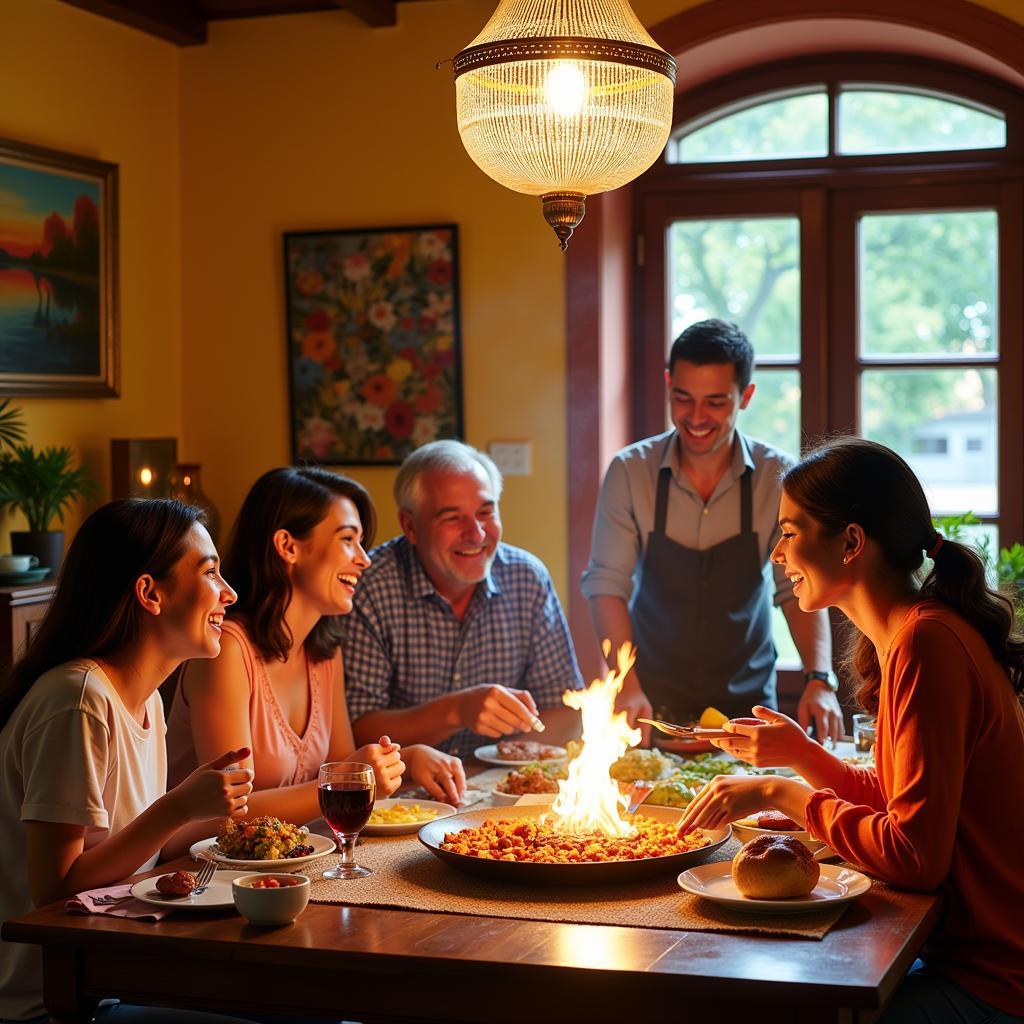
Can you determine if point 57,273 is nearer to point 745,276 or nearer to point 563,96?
point 745,276

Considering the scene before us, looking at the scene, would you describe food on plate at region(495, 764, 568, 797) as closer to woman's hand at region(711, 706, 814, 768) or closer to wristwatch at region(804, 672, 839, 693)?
woman's hand at region(711, 706, 814, 768)

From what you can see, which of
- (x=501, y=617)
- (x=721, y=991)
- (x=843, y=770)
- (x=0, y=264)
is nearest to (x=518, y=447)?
(x=501, y=617)

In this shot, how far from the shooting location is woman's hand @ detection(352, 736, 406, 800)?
8.07 feet

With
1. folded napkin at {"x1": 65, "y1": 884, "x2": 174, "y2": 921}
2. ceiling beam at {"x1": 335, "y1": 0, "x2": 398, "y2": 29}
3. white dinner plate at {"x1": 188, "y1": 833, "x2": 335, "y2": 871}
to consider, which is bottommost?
folded napkin at {"x1": 65, "y1": 884, "x2": 174, "y2": 921}

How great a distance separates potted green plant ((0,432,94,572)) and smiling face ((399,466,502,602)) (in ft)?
4.56

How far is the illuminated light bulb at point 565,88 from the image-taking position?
7.77ft

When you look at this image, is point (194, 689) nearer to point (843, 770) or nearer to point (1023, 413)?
point (843, 770)

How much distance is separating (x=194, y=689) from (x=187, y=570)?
1.24 ft

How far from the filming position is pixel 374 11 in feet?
15.1

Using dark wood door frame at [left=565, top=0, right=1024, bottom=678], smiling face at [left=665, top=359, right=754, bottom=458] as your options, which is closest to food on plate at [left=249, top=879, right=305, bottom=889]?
smiling face at [left=665, top=359, right=754, bottom=458]

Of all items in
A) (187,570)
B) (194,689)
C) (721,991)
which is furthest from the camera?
(194,689)

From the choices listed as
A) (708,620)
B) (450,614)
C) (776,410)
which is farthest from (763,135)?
(450,614)

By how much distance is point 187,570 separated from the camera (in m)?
2.30

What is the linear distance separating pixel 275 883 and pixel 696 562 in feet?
6.90
